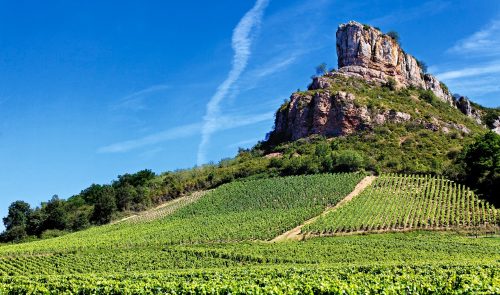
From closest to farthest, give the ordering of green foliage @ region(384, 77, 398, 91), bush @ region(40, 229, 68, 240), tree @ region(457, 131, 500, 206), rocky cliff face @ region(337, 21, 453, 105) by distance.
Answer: tree @ region(457, 131, 500, 206) → bush @ region(40, 229, 68, 240) → green foliage @ region(384, 77, 398, 91) → rocky cliff face @ region(337, 21, 453, 105)

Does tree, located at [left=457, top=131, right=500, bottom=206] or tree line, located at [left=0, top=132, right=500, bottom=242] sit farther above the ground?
tree line, located at [left=0, top=132, right=500, bottom=242]

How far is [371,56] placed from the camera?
129750mm

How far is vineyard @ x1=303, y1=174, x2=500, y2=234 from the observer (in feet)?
181

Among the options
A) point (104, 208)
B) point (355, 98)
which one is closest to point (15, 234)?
point (104, 208)

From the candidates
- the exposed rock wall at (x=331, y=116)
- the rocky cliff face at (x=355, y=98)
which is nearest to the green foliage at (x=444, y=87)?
the rocky cliff face at (x=355, y=98)

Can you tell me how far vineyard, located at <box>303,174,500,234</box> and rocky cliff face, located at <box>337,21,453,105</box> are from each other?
57.5 metres

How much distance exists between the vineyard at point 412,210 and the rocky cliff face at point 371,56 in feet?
189

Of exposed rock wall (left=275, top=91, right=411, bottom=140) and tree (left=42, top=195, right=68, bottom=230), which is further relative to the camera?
exposed rock wall (left=275, top=91, right=411, bottom=140)

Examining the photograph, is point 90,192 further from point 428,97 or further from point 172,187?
point 428,97

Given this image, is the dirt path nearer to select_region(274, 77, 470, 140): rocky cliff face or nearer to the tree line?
the tree line

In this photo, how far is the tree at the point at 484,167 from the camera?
68044 mm

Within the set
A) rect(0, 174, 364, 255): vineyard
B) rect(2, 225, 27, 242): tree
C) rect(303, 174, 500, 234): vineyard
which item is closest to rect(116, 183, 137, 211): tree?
rect(0, 174, 364, 255): vineyard

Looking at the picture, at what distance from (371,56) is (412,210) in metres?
77.4

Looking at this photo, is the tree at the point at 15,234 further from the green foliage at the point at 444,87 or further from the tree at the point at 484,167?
the green foliage at the point at 444,87
